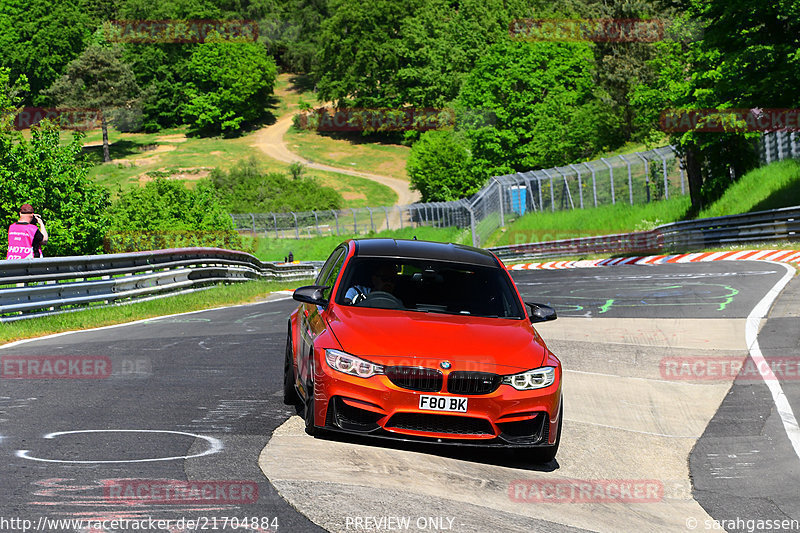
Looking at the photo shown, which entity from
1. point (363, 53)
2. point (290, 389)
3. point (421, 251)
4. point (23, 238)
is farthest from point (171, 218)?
point (363, 53)

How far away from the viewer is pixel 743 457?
307 inches

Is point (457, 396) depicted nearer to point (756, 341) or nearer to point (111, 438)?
point (111, 438)

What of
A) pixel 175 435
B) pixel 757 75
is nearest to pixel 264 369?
pixel 175 435

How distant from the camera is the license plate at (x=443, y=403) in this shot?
6820mm

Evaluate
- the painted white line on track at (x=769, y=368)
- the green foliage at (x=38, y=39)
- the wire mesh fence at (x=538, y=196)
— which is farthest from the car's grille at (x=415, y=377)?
the green foliage at (x=38, y=39)

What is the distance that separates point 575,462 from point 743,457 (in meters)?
1.35

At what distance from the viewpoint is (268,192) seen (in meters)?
90.9

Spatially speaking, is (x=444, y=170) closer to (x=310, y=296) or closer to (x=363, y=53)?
(x=363, y=53)

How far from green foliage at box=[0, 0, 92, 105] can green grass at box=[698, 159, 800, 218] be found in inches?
4313

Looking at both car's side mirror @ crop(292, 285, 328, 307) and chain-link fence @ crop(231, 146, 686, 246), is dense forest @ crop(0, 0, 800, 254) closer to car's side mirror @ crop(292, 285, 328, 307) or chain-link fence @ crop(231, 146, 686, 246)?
chain-link fence @ crop(231, 146, 686, 246)

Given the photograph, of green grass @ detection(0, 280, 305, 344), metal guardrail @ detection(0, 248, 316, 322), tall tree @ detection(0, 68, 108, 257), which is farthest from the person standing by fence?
tall tree @ detection(0, 68, 108, 257)

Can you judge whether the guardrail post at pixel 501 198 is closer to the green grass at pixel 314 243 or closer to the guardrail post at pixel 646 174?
the green grass at pixel 314 243

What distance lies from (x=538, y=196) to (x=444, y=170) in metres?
32.5

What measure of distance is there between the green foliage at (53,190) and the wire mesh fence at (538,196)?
20168mm
